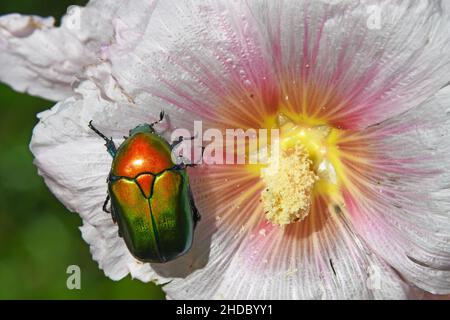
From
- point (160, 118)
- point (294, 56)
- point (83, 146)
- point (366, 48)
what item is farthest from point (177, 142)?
point (366, 48)

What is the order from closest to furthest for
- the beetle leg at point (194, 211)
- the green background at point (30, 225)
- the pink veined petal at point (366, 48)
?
the pink veined petal at point (366, 48)
the beetle leg at point (194, 211)
the green background at point (30, 225)

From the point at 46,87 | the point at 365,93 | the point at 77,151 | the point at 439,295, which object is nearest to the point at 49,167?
the point at 77,151

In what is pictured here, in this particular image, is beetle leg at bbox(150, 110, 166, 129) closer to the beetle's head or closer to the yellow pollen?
the beetle's head

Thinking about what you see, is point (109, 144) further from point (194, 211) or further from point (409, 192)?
point (409, 192)

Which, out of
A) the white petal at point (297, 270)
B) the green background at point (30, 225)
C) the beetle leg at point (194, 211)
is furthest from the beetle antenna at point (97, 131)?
the green background at point (30, 225)

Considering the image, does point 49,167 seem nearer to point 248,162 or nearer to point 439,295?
point 248,162

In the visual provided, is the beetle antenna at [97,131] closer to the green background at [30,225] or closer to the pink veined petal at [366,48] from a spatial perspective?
the pink veined petal at [366,48]
